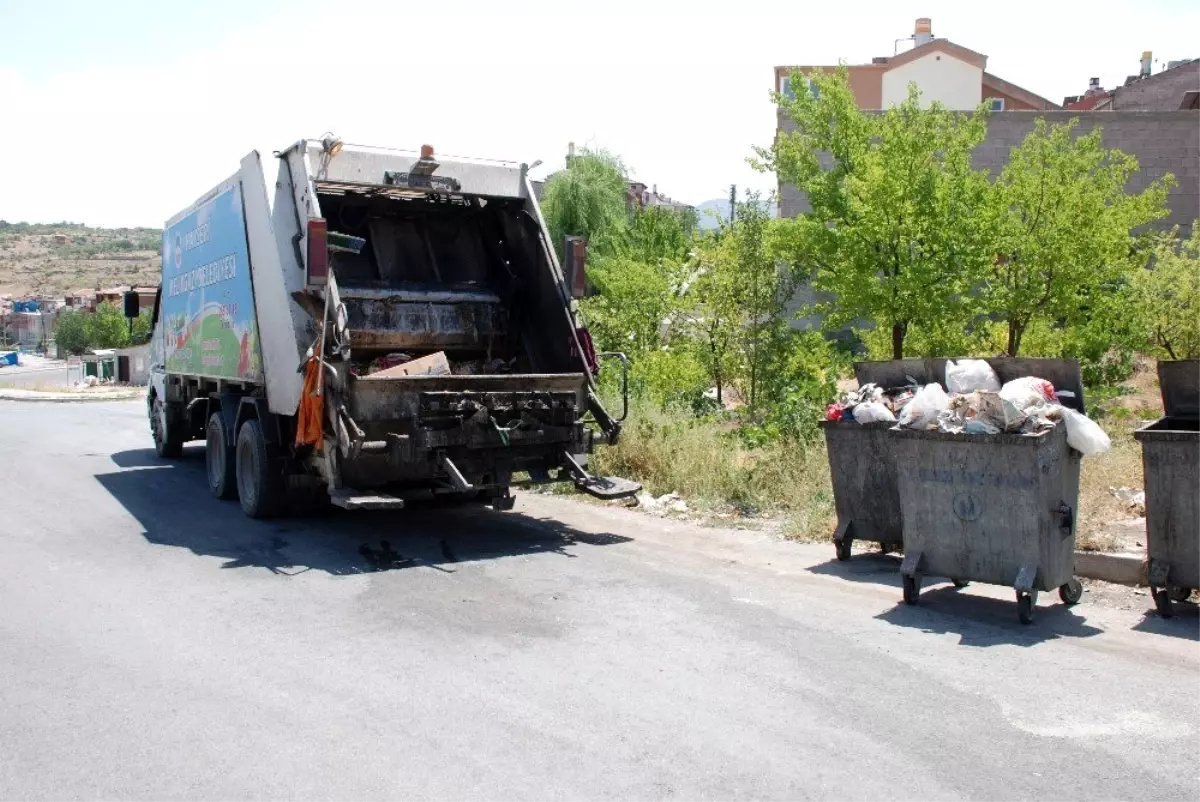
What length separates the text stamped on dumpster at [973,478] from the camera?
20.1 feet

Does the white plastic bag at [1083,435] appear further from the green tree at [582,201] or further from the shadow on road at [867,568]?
the green tree at [582,201]

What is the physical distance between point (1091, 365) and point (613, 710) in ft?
33.1

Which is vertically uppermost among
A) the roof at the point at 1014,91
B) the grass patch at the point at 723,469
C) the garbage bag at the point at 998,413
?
the roof at the point at 1014,91

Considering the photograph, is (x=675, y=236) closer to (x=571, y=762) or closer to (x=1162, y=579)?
(x=1162, y=579)

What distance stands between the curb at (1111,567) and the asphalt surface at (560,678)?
0.42 m

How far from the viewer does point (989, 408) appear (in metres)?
6.34

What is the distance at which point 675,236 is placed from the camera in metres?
29.9

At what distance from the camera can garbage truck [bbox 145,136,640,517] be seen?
782 cm

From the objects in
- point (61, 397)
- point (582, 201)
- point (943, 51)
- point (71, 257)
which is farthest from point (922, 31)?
point (71, 257)

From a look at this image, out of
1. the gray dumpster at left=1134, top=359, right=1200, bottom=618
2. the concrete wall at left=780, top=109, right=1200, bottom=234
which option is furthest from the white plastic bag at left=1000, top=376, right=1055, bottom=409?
the concrete wall at left=780, top=109, right=1200, bottom=234

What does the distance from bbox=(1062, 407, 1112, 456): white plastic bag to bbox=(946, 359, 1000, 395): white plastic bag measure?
0.57 m

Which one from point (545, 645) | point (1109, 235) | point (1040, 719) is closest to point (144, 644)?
point (545, 645)

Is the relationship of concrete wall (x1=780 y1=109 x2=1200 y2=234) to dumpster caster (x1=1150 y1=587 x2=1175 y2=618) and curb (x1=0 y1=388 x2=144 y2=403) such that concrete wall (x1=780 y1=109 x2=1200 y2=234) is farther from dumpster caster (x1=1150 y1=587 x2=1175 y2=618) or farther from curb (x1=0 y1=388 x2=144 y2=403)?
dumpster caster (x1=1150 y1=587 x2=1175 y2=618)

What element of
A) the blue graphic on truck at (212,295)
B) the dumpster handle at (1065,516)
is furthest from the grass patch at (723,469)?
the blue graphic on truck at (212,295)
